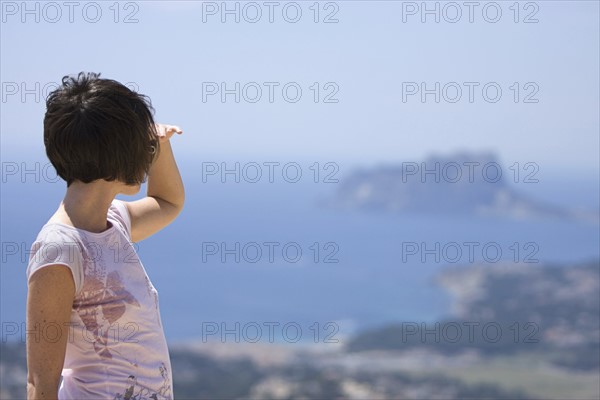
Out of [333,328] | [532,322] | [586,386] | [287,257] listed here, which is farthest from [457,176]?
[586,386]

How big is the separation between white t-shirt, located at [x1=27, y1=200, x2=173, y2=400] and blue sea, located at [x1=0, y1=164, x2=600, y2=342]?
2954 cm

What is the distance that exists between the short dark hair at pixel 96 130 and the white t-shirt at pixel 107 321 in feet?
0.33

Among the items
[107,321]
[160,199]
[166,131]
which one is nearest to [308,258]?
[160,199]

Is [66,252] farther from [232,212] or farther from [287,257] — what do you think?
[232,212]

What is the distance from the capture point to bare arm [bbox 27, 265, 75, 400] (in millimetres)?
1068

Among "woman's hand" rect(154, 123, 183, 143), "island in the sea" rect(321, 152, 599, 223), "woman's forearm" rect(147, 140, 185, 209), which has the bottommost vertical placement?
"woman's forearm" rect(147, 140, 185, 209)

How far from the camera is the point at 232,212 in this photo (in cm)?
7094

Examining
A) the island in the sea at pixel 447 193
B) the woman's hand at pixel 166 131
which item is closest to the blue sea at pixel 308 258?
the island in the sea at pixel 447 193

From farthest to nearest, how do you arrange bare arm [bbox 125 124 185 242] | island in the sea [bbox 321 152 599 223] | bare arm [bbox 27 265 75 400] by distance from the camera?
island in the sea [bbox 321 152 599 223] < bare arm [bbox 125 124 185 242] < bare arm [bbox 27 265 75 400]

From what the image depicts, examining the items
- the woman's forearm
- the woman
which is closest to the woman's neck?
the woman

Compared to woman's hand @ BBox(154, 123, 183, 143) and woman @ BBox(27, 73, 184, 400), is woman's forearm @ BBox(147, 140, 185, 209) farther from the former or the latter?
woman @ BBox(27, 73, 184, 400)

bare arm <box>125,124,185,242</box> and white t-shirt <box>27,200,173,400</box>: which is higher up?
bare arm <box>125,124,185,242</box>

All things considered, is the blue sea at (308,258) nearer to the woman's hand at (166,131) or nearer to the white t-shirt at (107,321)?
the woman's hand at (166,131)

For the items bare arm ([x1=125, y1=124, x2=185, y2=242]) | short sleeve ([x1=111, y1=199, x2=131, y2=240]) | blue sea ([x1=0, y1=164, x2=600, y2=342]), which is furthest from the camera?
blue sea ([x1=0, y1=164, x2=600, y2=342])
